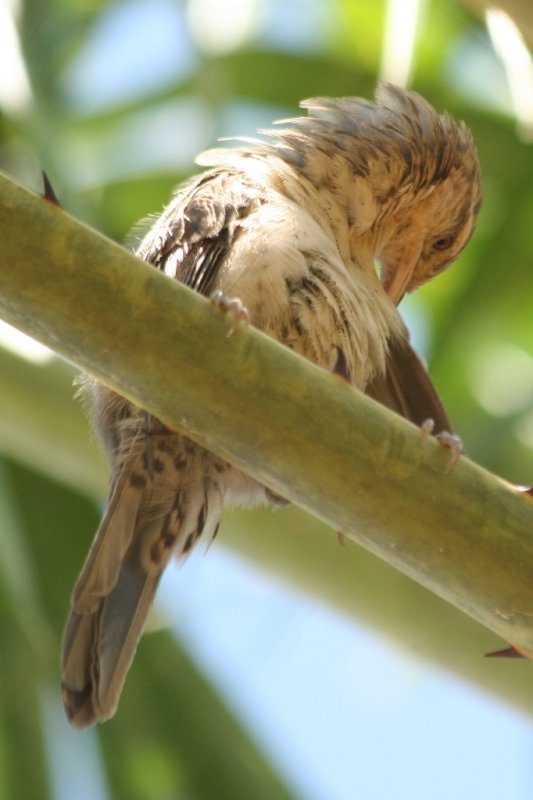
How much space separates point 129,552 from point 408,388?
2.44ft

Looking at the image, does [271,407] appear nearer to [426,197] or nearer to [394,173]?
[394,173]

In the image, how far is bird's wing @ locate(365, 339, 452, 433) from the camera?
2.80 metres

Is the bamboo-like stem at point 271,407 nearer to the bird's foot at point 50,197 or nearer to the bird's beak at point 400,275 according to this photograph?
the bird's foot at point 50,197

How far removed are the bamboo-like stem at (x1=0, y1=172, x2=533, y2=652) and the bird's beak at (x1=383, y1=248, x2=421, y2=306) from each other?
6.82ft

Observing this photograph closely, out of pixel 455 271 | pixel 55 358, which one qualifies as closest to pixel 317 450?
pixel 55 358

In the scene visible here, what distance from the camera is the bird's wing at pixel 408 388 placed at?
9.19ft

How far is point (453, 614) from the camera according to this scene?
224 cm

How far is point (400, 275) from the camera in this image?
3.68 meters

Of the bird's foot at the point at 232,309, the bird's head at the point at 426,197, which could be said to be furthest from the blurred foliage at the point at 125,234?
the bird's foot at the point at 232,309

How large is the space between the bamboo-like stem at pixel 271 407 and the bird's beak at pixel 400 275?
2078mm

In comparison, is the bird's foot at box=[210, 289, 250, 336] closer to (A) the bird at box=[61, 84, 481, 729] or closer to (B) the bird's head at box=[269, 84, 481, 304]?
(A) the bird at box=[61, 84, 481, 729]

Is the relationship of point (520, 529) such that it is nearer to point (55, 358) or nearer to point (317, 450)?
point (317, 450)

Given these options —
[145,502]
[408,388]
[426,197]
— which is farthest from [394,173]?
[145,502]

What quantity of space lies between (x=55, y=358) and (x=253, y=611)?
139cm
